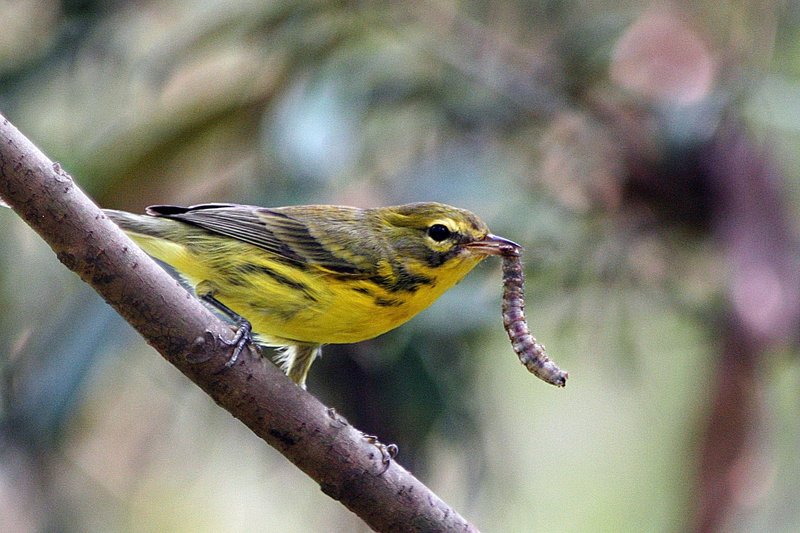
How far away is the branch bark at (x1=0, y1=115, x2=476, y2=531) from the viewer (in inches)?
93.7

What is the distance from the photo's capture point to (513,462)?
6883mm

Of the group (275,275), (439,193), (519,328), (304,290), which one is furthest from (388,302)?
(439,193)

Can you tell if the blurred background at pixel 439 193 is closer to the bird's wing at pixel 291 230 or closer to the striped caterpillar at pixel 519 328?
the bird's wing at pixel 291 230

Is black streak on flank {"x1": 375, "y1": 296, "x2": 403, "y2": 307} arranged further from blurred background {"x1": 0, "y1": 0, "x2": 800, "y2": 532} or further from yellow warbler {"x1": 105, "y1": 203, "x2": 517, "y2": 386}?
blurred background {"x1": 0, "y1": 0, "x2": 800, "y2": 532}

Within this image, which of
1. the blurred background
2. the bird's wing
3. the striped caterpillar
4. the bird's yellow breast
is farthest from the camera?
the blurred background

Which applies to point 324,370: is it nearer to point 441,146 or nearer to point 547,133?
point 441,146

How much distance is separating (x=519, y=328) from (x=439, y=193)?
6.91 ft

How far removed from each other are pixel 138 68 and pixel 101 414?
201 cm

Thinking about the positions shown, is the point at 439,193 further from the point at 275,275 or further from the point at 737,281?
the point at 275,275

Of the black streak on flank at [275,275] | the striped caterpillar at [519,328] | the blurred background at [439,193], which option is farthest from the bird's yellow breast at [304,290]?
the blurred background at [439,193]

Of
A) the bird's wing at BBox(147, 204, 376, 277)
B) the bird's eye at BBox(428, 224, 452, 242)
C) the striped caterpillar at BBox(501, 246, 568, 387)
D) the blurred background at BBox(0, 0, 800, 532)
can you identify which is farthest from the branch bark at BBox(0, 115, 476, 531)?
the blurred background at BBox(0, 0, 800, 532)

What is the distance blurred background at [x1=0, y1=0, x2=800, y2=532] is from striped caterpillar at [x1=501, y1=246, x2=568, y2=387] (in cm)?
131

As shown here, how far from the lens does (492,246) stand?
359 centimetres

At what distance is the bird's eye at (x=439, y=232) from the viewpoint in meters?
3.71
